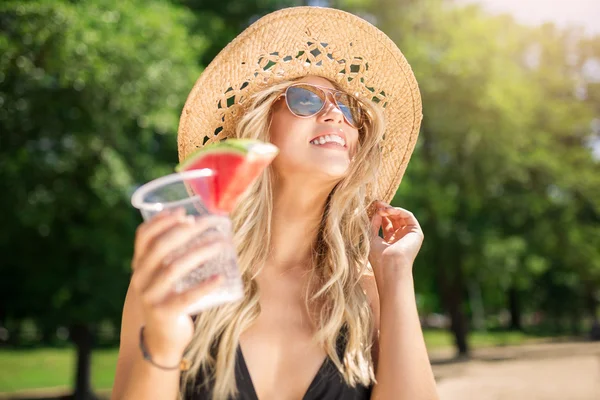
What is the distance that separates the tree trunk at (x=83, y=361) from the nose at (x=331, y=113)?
10122mm

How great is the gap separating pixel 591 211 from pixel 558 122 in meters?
3.29

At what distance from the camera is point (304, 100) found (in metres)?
2.61

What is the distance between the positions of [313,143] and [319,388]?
1.02 meters

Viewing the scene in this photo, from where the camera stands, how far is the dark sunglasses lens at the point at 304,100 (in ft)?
8.44

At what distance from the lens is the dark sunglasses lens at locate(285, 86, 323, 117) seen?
8.44 feet

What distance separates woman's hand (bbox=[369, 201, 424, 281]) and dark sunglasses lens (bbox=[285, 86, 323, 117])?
57cm

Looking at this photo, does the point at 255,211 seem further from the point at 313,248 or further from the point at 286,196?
the point at 313,248

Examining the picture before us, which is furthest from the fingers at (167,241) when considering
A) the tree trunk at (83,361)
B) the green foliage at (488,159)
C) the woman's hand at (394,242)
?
the green foliage at (488,159)

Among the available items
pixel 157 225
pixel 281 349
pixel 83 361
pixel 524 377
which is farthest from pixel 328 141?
pixel 524 377

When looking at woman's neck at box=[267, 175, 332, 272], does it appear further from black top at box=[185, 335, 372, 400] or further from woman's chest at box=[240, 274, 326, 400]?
black top at box=[185, 335, 372, 400]

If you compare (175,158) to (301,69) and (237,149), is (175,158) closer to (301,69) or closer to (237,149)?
(301,69)

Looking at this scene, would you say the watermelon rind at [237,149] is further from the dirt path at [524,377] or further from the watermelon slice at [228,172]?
the dirt path at [524,377]

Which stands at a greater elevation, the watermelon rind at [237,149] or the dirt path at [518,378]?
the watermelon rind at [237,149]

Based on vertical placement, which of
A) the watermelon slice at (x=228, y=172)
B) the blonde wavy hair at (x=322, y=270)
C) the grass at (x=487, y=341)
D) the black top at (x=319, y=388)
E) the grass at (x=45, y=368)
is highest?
the watermelon slice at (x=228, y=172)
